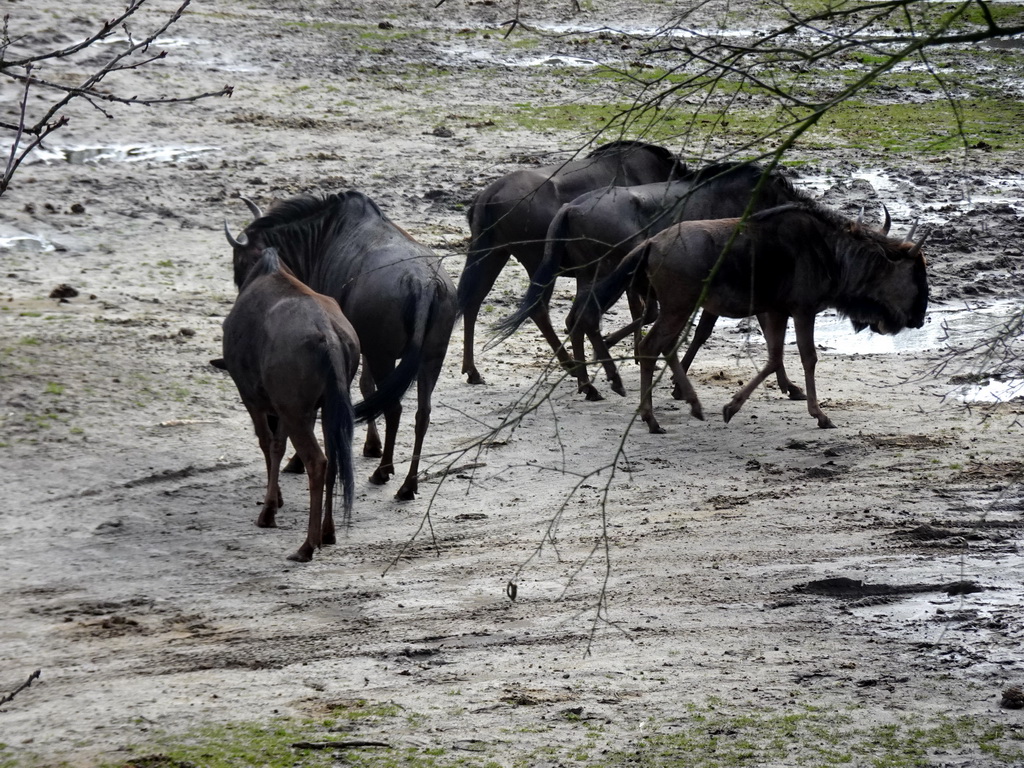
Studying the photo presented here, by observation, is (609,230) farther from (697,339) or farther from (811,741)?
(811,741)

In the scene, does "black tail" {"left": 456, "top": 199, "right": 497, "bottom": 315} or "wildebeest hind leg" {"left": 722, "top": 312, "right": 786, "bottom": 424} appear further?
"black tail" {"left": 456, "top": 199, "right": 497, "bottom": 315}

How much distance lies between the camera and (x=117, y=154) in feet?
47.7

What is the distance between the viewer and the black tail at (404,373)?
25.3 feet

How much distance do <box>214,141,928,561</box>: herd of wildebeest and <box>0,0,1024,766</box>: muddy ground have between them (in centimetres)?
49

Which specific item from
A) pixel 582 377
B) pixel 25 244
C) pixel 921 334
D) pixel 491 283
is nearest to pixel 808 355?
pixel 582 377

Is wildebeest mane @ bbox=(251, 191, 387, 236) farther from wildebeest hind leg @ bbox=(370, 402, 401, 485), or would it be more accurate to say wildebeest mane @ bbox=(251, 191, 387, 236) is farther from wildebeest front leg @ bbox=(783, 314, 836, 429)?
wildebeest front leg @ bbox=(783, 314, 836, 429)

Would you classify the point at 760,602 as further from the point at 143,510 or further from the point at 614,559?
the point at 143,510

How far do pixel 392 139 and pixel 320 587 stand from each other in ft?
32.5

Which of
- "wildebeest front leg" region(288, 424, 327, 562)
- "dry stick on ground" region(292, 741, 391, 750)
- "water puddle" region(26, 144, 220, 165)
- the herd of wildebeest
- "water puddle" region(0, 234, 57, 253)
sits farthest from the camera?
"water puddle" region(26, 144, 220, 165)

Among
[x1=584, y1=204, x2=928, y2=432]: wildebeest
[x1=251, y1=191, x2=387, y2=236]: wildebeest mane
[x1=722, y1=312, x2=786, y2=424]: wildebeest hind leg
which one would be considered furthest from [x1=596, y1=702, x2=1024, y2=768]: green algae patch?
[x1=251, y1=191, x2=387, y2=236]: wildebeest mane

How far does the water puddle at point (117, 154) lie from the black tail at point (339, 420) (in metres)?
8.28

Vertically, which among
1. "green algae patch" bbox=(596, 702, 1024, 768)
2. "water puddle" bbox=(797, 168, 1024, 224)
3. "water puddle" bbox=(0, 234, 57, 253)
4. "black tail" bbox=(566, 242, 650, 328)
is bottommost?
"water puddle" bbox=(0, 234, 57, 253)

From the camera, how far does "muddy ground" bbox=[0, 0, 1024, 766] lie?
522 cm

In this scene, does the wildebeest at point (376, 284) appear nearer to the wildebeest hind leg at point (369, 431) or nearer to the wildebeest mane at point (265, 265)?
the wildebeest hind leg at point (369, 431)
